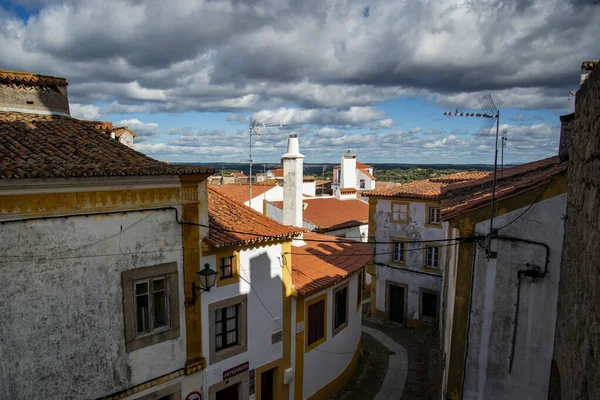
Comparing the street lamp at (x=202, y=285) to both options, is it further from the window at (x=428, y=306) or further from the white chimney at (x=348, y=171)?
the white chimney at (x=348, y=171)

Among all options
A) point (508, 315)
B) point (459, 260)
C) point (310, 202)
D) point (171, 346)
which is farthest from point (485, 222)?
point (310, 202)

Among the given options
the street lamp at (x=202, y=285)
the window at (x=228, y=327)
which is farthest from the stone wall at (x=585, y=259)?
the window at (x=228, y=327)

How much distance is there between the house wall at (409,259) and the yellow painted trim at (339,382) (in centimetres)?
671

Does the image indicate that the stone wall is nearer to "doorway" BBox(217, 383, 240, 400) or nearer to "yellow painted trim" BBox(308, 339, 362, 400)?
"doorway" BBox(217, 383, 240, 400)

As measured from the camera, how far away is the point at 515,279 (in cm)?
820

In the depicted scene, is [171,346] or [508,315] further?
[171,346]

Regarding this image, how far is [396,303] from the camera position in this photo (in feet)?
77.1

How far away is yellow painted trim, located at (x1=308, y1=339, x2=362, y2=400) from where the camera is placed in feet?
46.4

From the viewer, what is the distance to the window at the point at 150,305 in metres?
8.78

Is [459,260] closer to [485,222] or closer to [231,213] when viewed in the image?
[485,222]

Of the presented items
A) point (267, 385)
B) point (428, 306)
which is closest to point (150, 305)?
point (267, 385)

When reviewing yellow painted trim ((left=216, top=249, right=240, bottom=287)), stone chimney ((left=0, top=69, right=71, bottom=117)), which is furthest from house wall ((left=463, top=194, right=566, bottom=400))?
stone chimney ((left=0, top=69, right=71, bottom=117))

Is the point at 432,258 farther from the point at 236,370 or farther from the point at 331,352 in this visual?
the point at 236,370

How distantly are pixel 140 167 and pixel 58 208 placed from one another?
5.76 ft
